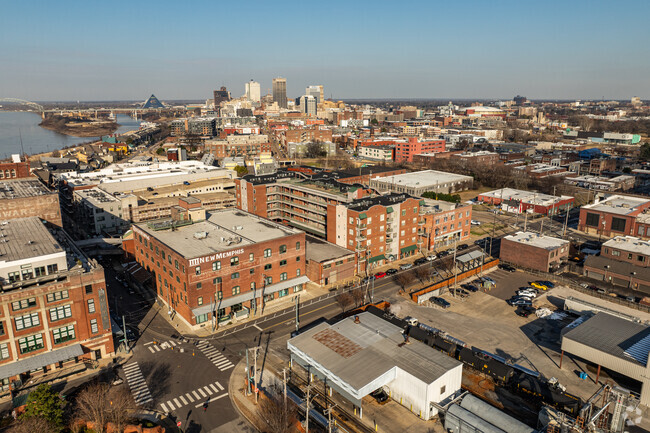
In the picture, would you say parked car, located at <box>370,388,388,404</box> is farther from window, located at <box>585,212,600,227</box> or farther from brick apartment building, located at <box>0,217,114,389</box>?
window, located at <box>585,212,600,227</box>

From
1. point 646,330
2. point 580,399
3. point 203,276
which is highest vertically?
point 203,276

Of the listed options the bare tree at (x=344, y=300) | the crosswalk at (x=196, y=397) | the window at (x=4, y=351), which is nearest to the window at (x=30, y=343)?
the window at (x=4, y=351)

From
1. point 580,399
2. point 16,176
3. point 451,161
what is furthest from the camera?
point 451,161

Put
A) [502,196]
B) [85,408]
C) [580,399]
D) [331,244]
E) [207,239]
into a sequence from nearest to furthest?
[85,408], [580,399], [207,239], [331,244], [502,196]

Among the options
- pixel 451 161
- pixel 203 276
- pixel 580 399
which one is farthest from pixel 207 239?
pixel 451 161

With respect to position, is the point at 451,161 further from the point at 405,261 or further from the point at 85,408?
the point at 85,408

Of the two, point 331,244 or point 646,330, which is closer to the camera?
point 646,330

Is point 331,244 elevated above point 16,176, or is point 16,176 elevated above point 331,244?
point 16,176
